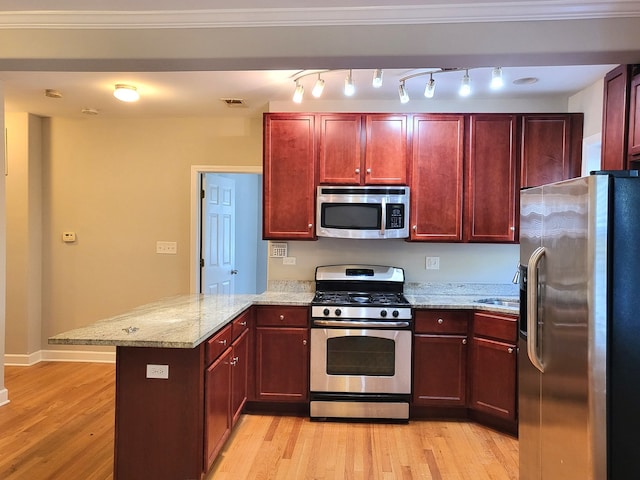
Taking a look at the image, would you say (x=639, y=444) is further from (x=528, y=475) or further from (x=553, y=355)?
(x=528, y=475)

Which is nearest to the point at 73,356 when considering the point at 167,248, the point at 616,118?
the point at 167,248

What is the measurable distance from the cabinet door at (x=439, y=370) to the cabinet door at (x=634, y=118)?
66.8 inches

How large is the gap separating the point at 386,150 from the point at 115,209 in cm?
280

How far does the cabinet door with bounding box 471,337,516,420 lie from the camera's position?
300 centimetres

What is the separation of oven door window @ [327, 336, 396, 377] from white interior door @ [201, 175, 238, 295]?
1.82 metres

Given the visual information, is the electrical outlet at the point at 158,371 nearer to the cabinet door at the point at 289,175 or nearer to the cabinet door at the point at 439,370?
the cabinet door at the point at 289,175

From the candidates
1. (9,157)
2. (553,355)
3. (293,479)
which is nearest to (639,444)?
(553,355)

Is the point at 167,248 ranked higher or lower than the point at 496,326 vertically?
higher

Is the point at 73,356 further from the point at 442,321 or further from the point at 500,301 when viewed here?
the point at 500,301

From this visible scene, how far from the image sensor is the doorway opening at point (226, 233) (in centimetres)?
441

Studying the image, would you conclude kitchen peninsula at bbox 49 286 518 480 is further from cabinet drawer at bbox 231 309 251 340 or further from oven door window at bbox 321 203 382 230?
oven door window at bbox 321 203 382 230

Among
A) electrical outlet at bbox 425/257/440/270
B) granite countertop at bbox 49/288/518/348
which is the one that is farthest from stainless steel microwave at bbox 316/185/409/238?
granite countertop at bbox 49/288/518/348

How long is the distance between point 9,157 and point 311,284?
3.24m

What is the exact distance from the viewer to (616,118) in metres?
2.16
